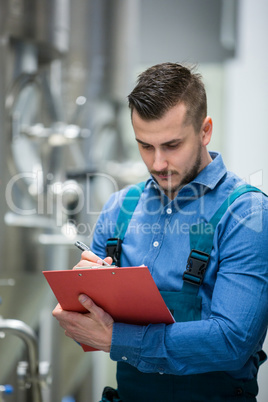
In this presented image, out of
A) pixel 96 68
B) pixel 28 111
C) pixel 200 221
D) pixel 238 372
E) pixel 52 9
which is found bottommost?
pixel 238 372

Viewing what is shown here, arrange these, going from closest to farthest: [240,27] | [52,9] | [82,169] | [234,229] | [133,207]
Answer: [234,229] → [133,207] → [240,27] → [52,9] → [82,169]

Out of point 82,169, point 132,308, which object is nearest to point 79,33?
point 82,169

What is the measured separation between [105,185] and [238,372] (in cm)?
116

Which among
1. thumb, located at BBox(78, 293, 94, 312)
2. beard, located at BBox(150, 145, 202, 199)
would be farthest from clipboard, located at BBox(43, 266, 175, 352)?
beard, located at BBox(150, 145, 202, 199)

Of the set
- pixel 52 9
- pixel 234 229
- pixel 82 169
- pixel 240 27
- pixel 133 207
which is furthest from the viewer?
pixel 82 169

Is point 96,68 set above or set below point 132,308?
above

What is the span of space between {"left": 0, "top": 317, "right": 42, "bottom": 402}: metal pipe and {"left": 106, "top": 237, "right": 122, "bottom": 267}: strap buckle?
0.55 m

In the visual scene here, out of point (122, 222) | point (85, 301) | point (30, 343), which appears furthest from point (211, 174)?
point (30, 343)

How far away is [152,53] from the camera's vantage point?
1.84 m

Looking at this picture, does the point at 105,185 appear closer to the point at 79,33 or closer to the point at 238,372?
the point at 79,33

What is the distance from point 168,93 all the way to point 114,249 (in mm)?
339

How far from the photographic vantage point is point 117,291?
91cm

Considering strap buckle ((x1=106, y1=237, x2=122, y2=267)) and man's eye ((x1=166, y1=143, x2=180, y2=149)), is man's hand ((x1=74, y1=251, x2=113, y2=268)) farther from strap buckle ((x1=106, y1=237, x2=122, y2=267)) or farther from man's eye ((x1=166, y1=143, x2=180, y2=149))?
man's eye ((x1=166, y1=143, x2=180, y2=149))

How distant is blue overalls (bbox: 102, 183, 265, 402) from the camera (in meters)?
0.97
